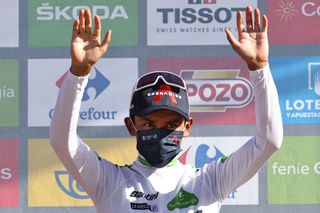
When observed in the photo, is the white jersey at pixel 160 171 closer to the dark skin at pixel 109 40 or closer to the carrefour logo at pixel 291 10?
the dark skin at pixel 109 40

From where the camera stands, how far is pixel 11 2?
3777 mm

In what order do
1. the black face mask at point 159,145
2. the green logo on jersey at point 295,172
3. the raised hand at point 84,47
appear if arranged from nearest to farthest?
the raised hand at point 84,47, the black face mask at point 159,145, the green logo on jersey at point 295,172

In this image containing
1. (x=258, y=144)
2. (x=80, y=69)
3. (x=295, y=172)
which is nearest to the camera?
(x=80, y=69)

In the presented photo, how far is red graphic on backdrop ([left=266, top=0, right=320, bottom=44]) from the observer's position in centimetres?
375

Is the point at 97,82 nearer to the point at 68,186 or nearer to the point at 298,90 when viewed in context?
the point at 68,186

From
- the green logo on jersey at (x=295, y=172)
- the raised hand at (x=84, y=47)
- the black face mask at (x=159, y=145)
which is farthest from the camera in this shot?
the green logo on jersey at (x=295, y=172)

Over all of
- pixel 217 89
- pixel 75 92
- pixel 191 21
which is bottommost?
pixel 217 89

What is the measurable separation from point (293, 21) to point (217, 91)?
52 cm

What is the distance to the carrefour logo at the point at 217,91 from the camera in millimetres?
3709

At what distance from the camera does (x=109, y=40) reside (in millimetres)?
2191

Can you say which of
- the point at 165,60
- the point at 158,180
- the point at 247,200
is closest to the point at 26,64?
the point at 165,60

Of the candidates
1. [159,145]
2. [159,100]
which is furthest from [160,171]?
[159,100]

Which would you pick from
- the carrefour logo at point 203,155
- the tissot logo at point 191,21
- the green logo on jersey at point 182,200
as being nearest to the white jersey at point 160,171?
the green logo on jersey at point 182,200

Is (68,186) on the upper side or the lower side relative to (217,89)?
lower
